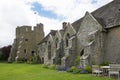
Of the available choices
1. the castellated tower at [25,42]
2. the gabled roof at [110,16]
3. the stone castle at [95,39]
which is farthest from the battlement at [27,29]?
the gabled roof at [110,16]

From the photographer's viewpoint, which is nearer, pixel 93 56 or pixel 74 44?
pixel 93 56

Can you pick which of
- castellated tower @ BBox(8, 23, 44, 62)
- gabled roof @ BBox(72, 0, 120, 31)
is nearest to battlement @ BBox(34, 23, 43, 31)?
castellated tower @ BBox(8, 23, 44, 62)

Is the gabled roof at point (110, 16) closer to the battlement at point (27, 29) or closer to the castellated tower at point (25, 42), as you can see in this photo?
the castellated tower at point (25, 42)

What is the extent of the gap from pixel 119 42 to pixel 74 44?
1156 centimetres

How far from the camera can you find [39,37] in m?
74.8

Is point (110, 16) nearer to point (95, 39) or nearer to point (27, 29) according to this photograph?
point (95, 39)

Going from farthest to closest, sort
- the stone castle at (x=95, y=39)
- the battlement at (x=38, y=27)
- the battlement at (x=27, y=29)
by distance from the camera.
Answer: the battlement at (x=38, y=27), the battlement at (x=27, y=29), the stone castle at (x=95, y=39)

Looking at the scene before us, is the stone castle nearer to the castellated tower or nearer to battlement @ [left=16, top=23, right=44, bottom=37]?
the castellated tower

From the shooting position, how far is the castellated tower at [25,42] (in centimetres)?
7134

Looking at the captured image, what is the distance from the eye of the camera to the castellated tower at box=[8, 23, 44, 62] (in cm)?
7134

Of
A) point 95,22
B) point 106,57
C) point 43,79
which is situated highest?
point 95,22

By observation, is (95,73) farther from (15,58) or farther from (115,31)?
(15,58)

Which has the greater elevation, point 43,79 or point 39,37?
point 39,37

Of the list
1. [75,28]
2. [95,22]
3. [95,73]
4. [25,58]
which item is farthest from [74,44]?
[25,58]
